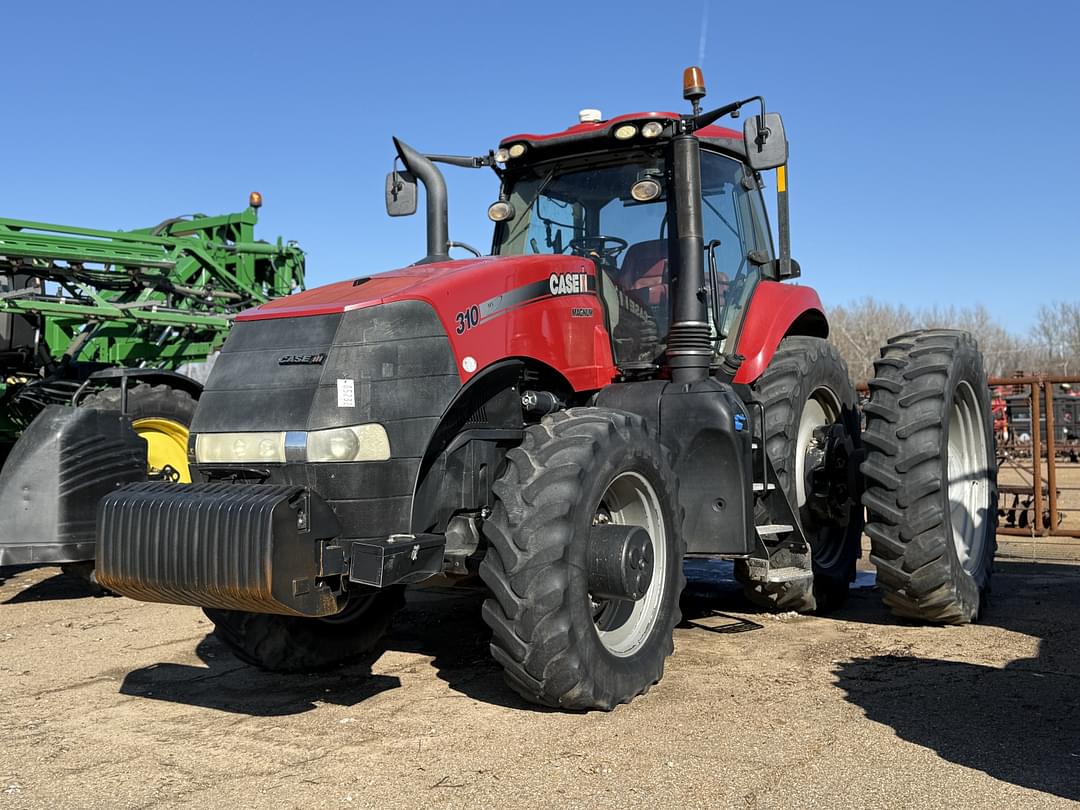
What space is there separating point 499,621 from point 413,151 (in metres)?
2.60

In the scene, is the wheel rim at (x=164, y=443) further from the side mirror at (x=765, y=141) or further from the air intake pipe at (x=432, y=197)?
the side mirror at (x=765, y=141)

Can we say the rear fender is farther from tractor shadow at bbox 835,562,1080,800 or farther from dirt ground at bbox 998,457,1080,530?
dirt ground at bbox 998,457,1080,530

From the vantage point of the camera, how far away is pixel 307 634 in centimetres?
505

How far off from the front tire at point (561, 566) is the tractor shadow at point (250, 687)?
1.02 metres

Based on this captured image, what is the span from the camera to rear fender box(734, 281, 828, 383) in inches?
235

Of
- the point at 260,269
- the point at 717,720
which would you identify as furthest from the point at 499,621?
the point at 260,269

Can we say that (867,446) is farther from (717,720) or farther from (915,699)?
(717,720)

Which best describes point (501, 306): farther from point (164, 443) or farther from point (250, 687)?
point (164, 443)

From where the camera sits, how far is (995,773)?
354cm

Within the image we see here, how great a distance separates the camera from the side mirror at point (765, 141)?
506 centimetres

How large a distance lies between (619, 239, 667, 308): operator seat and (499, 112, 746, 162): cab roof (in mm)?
551

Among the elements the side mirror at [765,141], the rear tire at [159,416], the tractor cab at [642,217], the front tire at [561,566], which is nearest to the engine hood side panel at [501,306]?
the tractor cab at [642,217]

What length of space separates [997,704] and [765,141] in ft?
8.85

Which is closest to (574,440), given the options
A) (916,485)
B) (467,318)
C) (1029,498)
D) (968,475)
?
(467,318)
